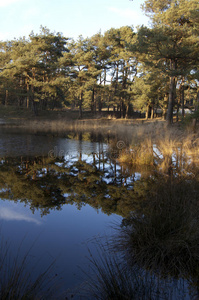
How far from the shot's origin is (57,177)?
7.04 meters

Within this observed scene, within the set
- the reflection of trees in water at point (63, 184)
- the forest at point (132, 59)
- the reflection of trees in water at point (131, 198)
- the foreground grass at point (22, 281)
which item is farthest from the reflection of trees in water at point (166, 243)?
the forest at point (132, 59)

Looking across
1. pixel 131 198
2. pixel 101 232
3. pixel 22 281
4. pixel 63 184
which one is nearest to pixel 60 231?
pixel 101 232

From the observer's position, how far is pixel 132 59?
125 ft

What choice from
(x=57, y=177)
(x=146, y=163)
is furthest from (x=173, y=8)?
(x=57, y=177)

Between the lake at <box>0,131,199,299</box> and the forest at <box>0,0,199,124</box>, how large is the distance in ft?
53.6

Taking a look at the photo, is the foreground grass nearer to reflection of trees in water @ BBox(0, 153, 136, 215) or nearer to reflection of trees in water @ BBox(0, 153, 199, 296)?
reflection of trees in water @ BBox(0, 153, 199, 296)

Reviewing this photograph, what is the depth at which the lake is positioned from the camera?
2639 millimetres

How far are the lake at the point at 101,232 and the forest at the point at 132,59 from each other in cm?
1633

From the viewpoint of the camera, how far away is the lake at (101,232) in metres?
2.64

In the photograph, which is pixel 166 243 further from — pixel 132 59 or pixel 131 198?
pixel 132 59

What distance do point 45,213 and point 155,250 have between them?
2387 mm

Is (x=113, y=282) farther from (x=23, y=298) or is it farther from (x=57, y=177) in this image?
(x=57, y=177)

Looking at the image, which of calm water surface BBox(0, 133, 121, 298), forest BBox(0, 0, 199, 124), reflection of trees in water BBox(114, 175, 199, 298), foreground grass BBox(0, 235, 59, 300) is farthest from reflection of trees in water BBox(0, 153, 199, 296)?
forest BBox(0, 0, 199, 124)

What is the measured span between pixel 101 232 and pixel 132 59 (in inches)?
1494
